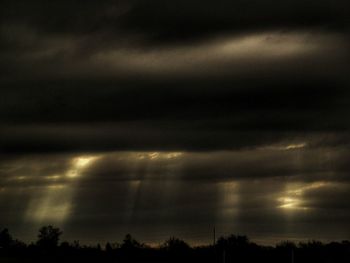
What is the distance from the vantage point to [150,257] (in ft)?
331

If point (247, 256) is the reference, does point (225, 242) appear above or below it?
above

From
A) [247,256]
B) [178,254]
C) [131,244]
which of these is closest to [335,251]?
[247,256]

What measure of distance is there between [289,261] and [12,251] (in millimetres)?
45226

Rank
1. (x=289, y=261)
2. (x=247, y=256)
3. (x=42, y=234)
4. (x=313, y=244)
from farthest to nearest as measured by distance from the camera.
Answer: (x=42, y=234), (x=313, y=244), (x=247, y=256), (x=289, y=261)

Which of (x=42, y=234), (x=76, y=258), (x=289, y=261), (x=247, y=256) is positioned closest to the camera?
(x=289, y=261)

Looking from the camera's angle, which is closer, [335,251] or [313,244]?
[335,251]

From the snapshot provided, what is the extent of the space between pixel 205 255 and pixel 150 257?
327 inches

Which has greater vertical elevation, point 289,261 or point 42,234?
point 42,234

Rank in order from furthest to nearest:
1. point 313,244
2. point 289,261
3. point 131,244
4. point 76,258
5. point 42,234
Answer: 1. point 42,234
2. point 131,244
3. point 313,244
4. point 76,258
5. point 289,261

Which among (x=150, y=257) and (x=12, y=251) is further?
(x=12, y=251)

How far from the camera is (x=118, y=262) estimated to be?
93.7 metres

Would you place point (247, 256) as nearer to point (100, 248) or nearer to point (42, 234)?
point (100, 248)

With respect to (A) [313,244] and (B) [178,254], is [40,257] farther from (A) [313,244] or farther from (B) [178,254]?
(A) [313,244]

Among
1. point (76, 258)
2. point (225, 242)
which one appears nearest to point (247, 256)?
point (76, 258)
